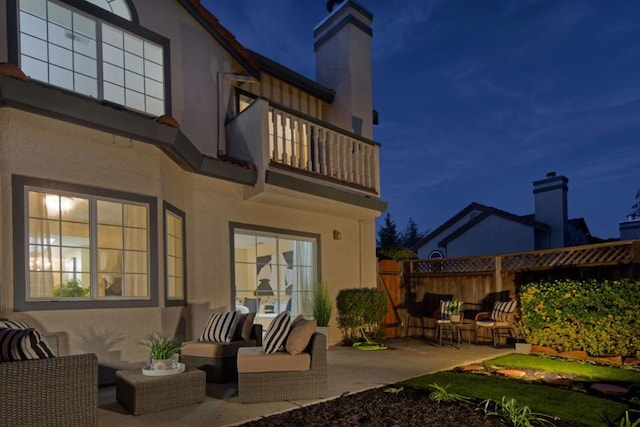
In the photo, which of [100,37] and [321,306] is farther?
[321,306]

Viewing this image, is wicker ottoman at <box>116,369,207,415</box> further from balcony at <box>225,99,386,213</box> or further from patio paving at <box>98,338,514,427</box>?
balcony at <box>225,99,386,213</box>

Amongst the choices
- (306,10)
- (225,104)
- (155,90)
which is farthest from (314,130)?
(306,10)

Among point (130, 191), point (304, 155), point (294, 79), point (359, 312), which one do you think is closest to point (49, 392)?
point (130, 191)

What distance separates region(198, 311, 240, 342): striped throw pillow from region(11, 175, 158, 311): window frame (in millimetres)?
787

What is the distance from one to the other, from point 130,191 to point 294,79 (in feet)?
17.1

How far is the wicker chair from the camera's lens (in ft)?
10.6

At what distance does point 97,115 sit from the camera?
17.0 feet

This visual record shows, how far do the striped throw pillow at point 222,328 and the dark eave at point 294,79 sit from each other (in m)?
5.42

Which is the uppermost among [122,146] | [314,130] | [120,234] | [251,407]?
[314,130]

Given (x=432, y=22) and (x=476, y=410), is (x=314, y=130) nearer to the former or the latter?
(x=476, y=410)

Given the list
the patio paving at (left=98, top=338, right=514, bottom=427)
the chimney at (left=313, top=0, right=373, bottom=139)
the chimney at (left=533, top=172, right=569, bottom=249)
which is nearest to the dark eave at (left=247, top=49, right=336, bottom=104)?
the chimney at (left=313, top=0, right=373, bottom=139)

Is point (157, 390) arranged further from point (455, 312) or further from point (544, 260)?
point (544, 260)

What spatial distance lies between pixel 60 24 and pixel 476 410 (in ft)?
22.8

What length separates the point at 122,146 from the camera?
19.1 ft
